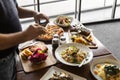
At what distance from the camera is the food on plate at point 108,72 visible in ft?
4.55

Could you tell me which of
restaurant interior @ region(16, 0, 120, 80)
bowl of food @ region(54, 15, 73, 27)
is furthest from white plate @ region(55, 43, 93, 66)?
bowl of food @ region(54, 15, 73, 27)

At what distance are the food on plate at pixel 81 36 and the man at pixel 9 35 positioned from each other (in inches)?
17.1

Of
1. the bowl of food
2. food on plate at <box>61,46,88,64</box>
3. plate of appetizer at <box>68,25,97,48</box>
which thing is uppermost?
the bowl of food

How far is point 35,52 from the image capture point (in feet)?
5.08

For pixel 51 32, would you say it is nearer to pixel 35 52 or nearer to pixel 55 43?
pixel 55 43

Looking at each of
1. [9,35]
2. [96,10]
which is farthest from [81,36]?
[96,10]

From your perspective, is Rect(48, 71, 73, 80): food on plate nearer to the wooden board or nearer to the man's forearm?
the wooden board

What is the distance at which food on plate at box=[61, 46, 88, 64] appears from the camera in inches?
59.4

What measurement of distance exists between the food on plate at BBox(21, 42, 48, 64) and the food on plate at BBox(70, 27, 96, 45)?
27cm

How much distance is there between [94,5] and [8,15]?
114 inches

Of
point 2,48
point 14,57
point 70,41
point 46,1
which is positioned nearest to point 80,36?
point 70,41

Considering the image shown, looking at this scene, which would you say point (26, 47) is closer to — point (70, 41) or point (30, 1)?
point (70, 41)

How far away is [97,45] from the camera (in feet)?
5.70

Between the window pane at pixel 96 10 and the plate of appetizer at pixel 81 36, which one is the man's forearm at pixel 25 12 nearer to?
the plate of appetizer at pixel 81 36
